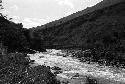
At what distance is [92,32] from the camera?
104m

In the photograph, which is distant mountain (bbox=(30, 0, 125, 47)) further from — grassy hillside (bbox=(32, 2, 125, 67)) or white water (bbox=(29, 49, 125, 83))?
white water (bbox=(29, 49, 125, 83))

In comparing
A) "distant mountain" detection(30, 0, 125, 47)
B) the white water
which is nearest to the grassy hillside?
"distant mountain" detection(30, 0, 125, 47)

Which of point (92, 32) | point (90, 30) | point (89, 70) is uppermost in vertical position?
point (90, 30)

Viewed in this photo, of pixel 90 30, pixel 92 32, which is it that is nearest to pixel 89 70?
pixel 92 32

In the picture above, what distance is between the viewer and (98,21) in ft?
365

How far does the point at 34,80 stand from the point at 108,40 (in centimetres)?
6982

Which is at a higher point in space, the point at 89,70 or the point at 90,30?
the point at 90,30

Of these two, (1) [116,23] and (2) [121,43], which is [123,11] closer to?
(1) [116,23]

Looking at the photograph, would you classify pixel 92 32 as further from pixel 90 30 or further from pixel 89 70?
pixel 89 70

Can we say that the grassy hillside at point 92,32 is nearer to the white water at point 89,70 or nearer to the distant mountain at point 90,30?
the distant mountain at point 90,30

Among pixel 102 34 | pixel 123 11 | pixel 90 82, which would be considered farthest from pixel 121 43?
pixel 90 82

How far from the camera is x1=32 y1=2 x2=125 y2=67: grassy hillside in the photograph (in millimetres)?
88919

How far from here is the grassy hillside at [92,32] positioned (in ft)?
292

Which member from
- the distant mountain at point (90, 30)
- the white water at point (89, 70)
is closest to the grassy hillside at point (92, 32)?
the distant mountain at point (90, 30)
